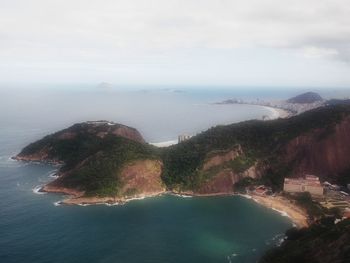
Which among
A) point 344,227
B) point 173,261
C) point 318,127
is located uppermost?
point 318,127

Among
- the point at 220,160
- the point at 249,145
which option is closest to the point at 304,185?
the point at 220,160

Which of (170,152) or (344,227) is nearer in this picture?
(344,227)

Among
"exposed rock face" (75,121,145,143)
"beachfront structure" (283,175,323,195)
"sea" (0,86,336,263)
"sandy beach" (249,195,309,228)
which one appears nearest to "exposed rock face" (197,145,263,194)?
"sea" (0,86,336,263)

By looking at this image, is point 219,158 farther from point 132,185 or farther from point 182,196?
point 132,185

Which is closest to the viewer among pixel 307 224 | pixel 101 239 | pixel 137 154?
pixel 101 239

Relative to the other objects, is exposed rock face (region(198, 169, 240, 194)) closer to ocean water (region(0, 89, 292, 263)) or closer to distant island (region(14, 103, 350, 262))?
distant island (region(14, 103, 350, 262))

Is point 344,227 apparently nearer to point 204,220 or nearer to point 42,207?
point 204,220

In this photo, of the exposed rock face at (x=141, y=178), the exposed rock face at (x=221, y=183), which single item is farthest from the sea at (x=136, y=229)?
the exposed rock face at (x=141, y=178)

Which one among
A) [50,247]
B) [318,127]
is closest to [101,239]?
[50,247]
